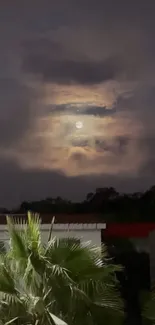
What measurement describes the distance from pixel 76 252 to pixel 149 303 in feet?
4.46

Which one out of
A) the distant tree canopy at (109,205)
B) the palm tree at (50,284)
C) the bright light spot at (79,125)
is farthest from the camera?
the bright light spot at (79,125)

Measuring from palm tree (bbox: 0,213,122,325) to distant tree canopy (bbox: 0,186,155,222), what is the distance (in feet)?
6.45

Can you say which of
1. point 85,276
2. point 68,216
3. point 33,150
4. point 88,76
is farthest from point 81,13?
point 85,276

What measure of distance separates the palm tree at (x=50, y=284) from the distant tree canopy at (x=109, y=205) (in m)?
1.97

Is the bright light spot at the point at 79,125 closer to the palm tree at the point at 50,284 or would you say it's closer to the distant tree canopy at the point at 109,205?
the distant tree canopy at the point at 109,205

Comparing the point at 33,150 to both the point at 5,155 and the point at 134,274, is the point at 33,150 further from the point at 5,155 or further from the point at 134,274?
the point at 134,274

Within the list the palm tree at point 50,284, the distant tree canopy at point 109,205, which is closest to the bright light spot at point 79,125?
the distant tree canopy at point 109,205

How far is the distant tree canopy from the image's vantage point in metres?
6.76

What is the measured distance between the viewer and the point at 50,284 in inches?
178

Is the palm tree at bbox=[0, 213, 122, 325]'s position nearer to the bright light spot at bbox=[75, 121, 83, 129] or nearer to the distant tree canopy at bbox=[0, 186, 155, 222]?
the distant tree canopy at bbox=[0, 186, 155, 222]

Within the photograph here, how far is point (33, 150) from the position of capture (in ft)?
23.1

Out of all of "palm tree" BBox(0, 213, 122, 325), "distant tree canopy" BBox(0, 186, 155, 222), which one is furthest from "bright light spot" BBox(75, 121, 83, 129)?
"palm tree" BBox(0, 213, 122, 325)

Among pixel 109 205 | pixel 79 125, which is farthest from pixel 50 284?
pixel 79 125

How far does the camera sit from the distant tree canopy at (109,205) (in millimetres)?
6758
